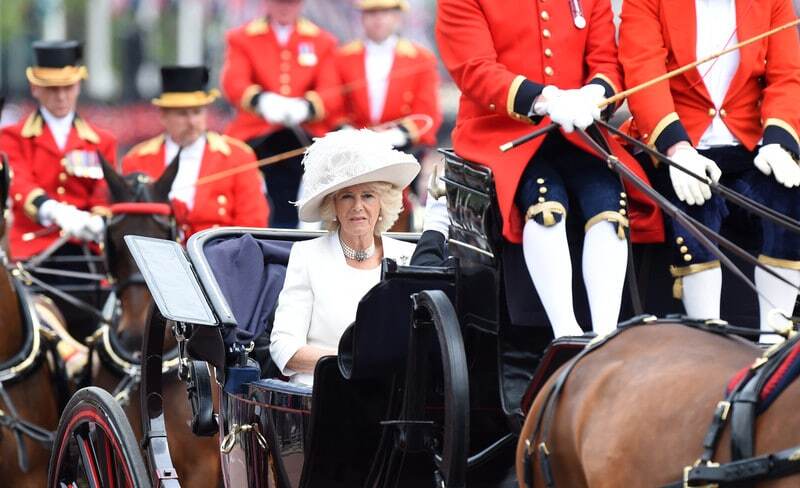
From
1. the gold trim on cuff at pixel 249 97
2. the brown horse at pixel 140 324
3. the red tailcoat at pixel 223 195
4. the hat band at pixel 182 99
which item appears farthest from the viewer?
the gold trim on cuff at pixel 249 97

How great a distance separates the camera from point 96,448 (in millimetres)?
5496

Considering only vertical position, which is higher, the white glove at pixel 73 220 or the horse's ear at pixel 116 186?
the horse's ear at pixel 116 186

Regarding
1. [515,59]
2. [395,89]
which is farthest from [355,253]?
[395,89]

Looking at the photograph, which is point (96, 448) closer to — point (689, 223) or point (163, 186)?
point (689, 223)

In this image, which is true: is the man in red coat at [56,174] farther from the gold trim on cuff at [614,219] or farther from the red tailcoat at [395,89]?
the gold trim on cuff at [614,219]

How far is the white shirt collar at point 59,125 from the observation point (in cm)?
911

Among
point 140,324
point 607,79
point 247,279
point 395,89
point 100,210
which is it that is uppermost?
point 607,79

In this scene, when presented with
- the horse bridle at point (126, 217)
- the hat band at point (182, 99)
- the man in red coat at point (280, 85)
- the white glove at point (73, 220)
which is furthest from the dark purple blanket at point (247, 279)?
the man in red coat at point (280, 85)

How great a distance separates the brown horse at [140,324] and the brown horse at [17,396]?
0.92ft

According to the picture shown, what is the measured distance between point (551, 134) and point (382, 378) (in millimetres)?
963

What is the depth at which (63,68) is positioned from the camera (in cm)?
940

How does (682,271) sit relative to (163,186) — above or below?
above

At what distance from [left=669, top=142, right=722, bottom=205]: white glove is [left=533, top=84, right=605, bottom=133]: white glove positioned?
276mm

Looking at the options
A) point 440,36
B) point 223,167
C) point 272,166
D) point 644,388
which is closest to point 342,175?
point 440,36
